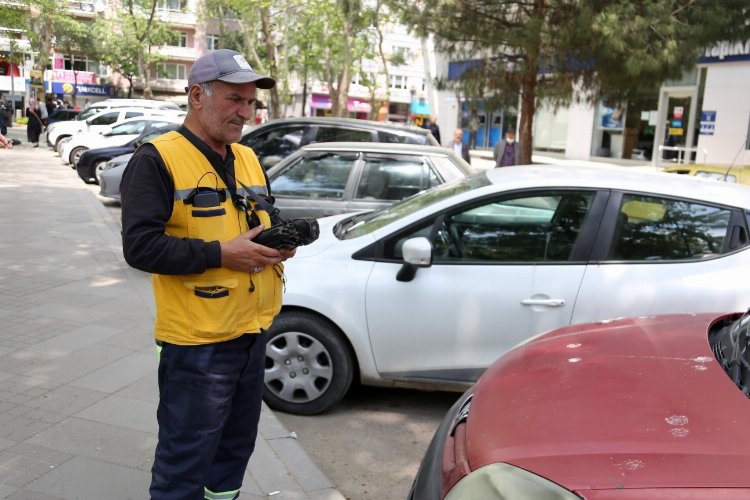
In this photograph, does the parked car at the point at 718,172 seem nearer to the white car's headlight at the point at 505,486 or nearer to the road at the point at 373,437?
the road at the point at 373,437

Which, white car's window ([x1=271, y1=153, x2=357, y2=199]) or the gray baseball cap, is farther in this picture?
white car's window ([x1=271, y1=153, x2=357, y2=199])

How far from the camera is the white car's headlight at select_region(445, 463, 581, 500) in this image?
5.71 feet

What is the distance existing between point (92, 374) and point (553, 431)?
3442mm

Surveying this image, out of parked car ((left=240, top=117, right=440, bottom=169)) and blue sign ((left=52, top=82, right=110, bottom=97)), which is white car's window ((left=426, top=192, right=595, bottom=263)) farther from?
blue sign ((left=52, top=82, right=110, bottom=97))

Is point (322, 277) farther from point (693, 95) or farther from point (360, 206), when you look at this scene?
point (693, 95)

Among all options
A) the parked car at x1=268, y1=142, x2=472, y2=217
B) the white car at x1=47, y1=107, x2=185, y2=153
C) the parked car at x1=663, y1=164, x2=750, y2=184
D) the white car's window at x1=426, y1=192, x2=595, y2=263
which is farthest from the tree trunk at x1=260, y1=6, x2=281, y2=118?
the white car's window at x1=426, y1=192, x2=595, y2=263

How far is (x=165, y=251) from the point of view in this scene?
2.15 metres

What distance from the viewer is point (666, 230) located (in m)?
4.11

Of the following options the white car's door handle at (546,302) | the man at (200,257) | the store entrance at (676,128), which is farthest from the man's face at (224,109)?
the store entrance at (676,128)

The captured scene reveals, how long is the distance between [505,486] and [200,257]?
1.16 metres

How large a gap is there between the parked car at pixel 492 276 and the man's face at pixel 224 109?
1.77 meters

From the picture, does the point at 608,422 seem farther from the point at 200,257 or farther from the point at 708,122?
the point at 708,122

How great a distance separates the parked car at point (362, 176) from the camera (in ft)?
23.2

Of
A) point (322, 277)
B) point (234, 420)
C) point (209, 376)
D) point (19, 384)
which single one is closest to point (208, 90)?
point (209, 376)
